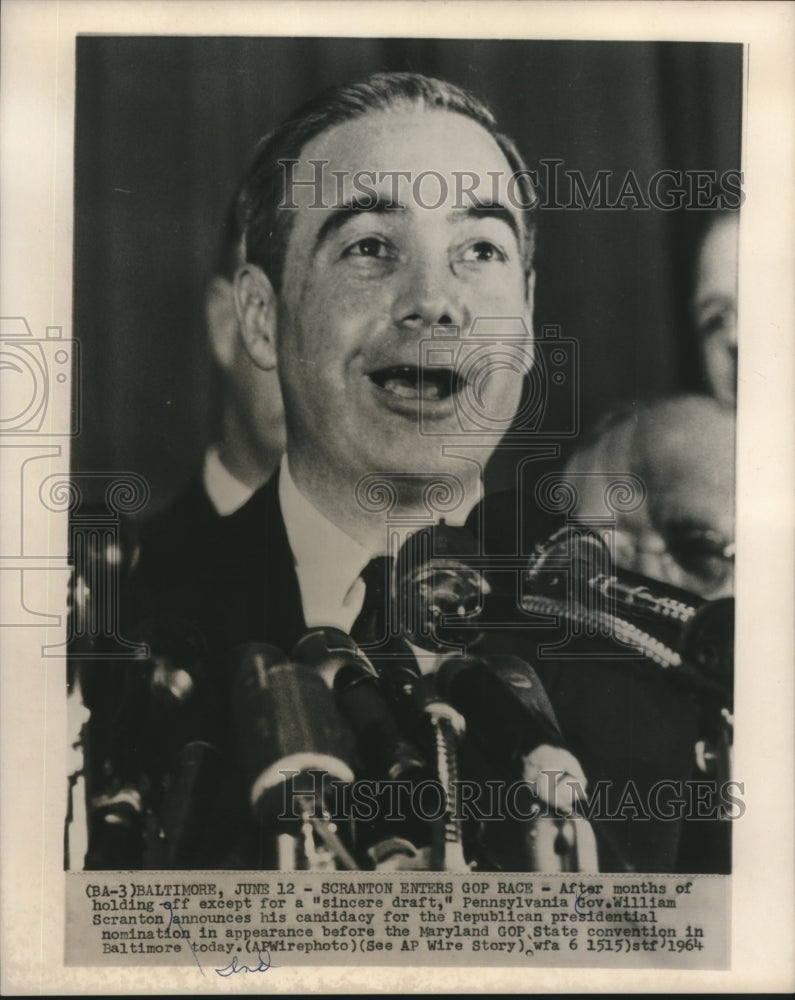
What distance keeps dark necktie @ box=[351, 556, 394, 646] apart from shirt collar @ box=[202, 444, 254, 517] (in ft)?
1.10

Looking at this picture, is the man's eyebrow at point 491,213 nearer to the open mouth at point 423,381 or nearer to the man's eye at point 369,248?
the man's eye at point 369,248

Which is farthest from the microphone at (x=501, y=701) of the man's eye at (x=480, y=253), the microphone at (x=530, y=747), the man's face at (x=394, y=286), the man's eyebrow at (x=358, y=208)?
the man's eyebrow at (x=358, y=208)

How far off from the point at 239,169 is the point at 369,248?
35 cm

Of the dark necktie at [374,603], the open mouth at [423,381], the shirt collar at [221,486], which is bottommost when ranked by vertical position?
the dark necktie at [374,603]

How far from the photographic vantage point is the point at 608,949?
1.92m

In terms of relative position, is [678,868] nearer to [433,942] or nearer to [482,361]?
[433,942]

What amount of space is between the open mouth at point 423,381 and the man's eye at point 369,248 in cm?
26

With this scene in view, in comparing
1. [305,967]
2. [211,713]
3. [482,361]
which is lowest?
[305,967]

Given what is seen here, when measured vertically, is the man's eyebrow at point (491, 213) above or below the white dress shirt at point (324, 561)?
above

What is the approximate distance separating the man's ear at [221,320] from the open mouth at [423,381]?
33 centimetres

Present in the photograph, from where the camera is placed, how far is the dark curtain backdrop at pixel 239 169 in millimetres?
1931

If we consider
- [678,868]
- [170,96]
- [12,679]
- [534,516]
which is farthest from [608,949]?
[170,96]

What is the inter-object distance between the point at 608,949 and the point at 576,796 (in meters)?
0.36

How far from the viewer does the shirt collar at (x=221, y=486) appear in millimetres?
1936
